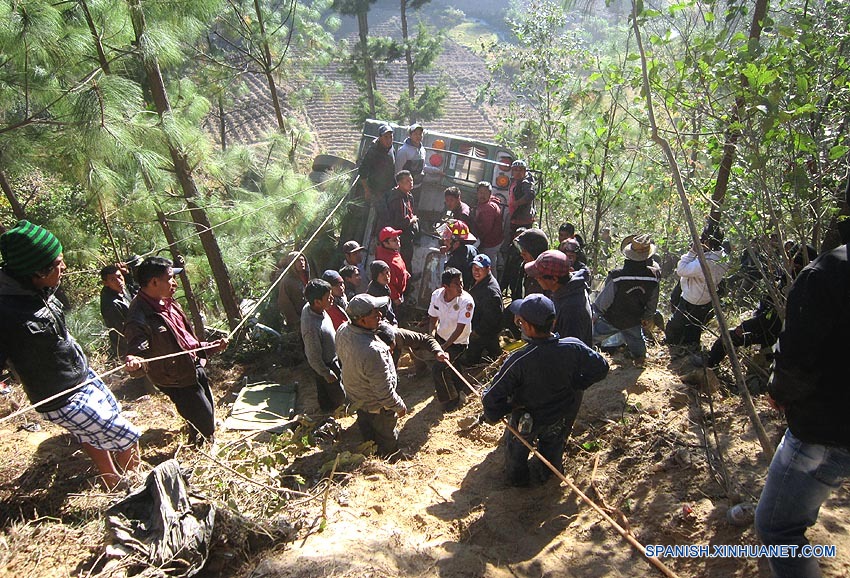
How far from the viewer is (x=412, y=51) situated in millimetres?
18891

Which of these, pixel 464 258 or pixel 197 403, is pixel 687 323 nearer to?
pixel 464 258

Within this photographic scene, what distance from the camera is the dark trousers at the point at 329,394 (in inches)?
201

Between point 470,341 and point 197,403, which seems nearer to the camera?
point 197,403

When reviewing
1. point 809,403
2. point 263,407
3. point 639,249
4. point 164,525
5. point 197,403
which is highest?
point 809,403

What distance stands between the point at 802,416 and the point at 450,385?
327cm

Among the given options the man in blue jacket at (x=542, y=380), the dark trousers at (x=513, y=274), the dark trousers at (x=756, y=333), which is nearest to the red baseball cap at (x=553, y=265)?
the man in blue jacket at (x=542, y=380)

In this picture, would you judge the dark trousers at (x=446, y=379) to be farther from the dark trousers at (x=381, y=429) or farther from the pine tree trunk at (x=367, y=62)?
the pine tree trunk at (x=367, y=62)

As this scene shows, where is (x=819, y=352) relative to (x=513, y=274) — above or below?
above

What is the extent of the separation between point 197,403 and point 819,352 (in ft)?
12.5

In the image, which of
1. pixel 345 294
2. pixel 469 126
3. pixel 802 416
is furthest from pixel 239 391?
pixel 469 126

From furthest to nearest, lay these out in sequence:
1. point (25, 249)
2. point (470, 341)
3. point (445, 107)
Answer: point (445, 107) < point (470, 341) < point (25, 249)

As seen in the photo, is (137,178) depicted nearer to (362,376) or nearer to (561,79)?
(362,376)

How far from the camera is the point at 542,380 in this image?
3.27 metres

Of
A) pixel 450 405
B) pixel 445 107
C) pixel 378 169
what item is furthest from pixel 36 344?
pixel 445 107
